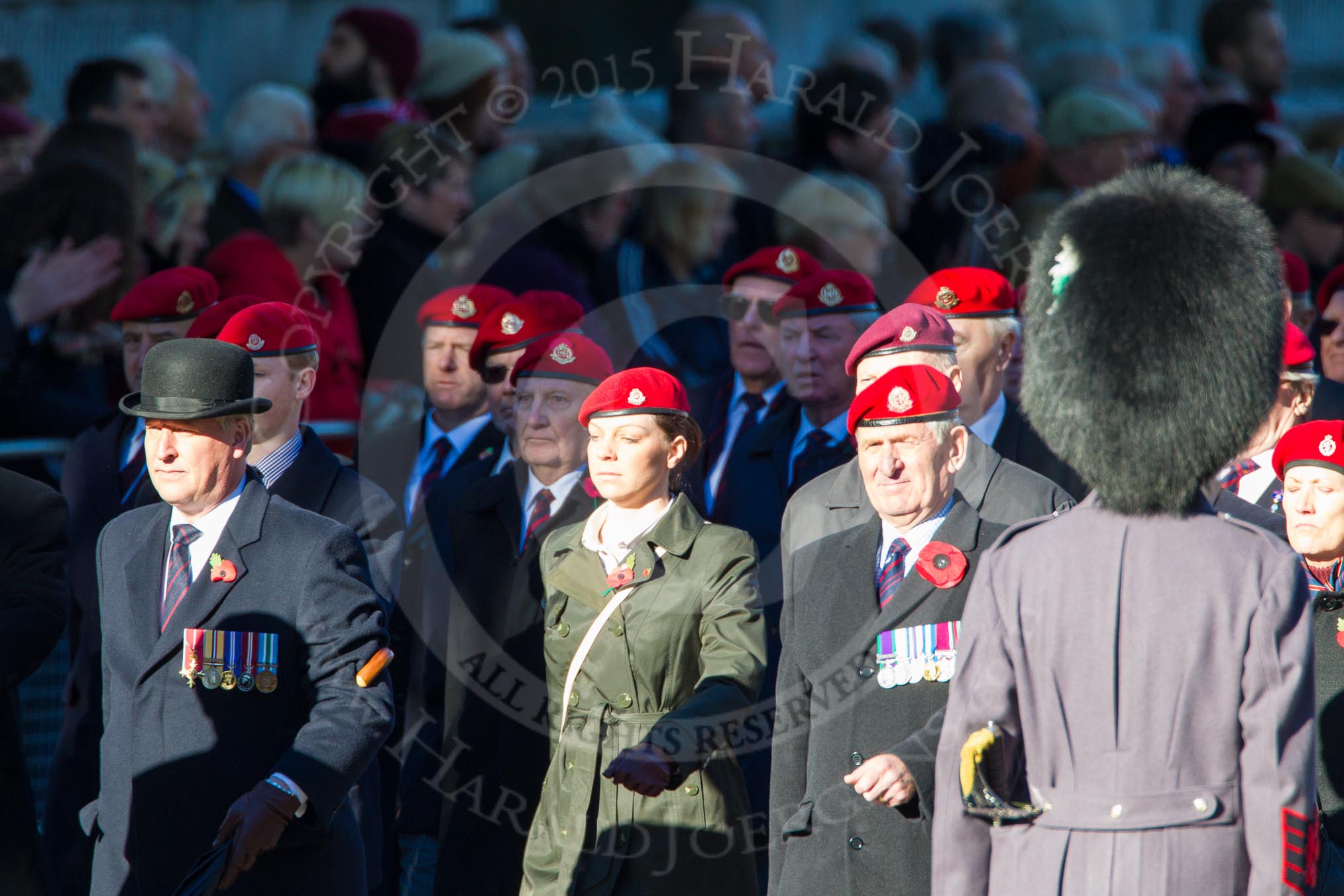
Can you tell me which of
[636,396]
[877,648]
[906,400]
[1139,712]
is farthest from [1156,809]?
[636,396]

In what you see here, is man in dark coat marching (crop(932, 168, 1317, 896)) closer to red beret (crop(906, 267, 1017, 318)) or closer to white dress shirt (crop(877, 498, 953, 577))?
white dress shirt (crop(877, 498, 953, 577))

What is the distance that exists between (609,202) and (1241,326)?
5.12 meters

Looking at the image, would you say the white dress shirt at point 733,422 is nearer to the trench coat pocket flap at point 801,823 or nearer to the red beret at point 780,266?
the red beret at point 780,266

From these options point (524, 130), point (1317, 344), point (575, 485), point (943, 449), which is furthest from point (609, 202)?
point (943, 449)

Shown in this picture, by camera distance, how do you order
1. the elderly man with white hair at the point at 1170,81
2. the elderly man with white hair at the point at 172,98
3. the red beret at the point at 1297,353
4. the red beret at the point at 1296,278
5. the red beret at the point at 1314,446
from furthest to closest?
the elderly man with white hair at the point at 1170,81
the elderly man with white hair at the point at 172,98
the red beret at the point at 1296,278
the red beret at the point at 1297,353
the red beret at the point at 1314,446

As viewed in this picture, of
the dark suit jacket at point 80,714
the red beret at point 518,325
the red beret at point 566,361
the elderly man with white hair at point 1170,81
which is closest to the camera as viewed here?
the dark suit jacket at point 80,714

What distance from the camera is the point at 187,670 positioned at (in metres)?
4.45

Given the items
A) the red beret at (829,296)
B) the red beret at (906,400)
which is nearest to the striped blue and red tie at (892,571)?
the red beret at (906,400)

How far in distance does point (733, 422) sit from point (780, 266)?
0.67m

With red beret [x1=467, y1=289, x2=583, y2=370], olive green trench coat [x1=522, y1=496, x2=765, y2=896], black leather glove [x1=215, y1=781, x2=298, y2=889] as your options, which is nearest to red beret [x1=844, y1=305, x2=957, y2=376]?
olive green trench coat [x1=522, y1=496, x2=765, y2=896]

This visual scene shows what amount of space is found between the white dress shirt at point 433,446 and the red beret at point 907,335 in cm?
185

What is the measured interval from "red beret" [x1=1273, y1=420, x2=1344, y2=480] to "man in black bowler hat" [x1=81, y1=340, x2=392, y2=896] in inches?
98.7

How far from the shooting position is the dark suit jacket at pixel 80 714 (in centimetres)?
614

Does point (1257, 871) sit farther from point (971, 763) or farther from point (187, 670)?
point (187, 670)
